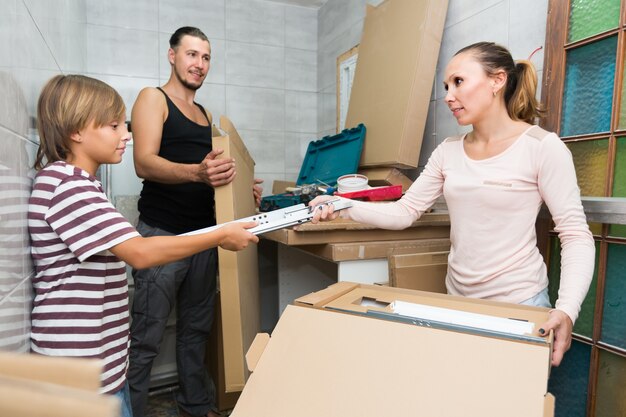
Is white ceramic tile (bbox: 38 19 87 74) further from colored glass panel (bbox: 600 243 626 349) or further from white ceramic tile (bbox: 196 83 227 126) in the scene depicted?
colored glass panel (bbox: 600 243 626 349)

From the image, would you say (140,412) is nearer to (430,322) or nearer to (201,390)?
(201,390)

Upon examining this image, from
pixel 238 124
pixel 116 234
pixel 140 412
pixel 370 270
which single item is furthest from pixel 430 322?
pixel 238 124

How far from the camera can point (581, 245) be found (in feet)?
3.15

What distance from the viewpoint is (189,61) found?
1712mm

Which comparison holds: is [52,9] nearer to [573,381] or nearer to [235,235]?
[235,235]

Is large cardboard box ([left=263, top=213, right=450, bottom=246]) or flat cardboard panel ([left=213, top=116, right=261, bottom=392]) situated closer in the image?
flat cardboard panel ([left=213, top=116, right=261, bottom=392])

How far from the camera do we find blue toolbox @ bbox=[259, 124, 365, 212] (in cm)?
191

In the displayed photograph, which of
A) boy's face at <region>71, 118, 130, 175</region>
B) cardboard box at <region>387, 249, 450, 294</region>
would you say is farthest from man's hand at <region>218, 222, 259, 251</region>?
cardboard box at <region>387, 249, 450, 294</region>

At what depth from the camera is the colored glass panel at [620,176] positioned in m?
1.20

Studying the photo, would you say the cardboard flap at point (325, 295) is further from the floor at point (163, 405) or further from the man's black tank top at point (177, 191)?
the floor at point (163, 405)

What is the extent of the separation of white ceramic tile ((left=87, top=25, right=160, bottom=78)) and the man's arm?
1.33 meters

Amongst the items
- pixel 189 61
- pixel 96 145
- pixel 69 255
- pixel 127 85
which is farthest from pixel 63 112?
pixel 127 85

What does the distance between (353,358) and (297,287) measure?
149cm

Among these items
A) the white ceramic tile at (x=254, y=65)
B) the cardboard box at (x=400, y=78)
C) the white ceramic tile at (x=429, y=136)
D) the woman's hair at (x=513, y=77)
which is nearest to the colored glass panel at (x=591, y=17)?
the woman's hair at (x=513, y=77)
